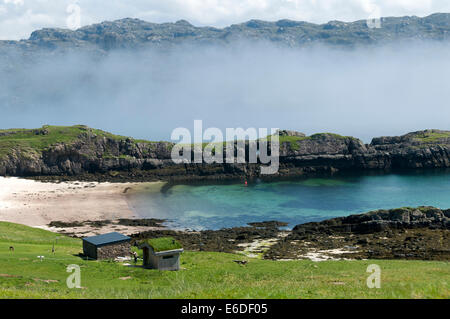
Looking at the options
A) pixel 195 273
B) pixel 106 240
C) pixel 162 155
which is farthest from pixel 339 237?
pixel 162 155

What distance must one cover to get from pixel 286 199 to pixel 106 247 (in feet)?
239

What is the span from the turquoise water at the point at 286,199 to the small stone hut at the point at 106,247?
3476 centimetres

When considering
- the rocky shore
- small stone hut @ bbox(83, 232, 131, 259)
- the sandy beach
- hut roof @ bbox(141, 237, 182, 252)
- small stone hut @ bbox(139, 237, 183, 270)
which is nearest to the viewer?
small stone hut @ bbox(139, 237, 183, 270)

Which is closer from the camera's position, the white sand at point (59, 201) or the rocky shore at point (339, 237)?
the rocky shore at point (339, 237)

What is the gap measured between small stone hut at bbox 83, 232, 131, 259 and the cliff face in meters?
98.5

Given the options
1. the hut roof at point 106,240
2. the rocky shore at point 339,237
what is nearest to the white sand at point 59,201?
the rocky shore at point 339,237

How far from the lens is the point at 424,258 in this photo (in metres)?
51.5

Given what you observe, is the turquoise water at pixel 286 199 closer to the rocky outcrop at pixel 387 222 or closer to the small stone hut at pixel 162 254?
the rocky outcrop at pixel 387 222

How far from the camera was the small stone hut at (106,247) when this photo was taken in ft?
147

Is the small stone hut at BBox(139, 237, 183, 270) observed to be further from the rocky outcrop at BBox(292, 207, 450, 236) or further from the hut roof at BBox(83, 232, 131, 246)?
the rocky outcrop at BBox(292, 207, 450, 236)

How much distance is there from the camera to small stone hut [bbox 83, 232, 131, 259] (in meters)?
44.9

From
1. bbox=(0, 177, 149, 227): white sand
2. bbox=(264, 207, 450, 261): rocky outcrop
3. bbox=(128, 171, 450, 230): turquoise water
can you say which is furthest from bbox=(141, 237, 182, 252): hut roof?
bbox=(0, 177, 149, 227): white sand

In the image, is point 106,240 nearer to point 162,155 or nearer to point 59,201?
point 59,201
